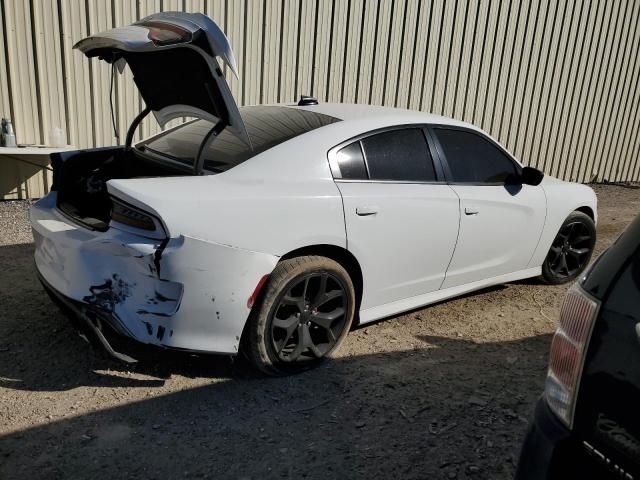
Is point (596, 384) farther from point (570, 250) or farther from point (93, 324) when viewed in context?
point (570, 250)

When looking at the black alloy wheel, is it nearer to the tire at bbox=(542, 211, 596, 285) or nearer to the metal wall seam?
the tire at bbox=(542, 211, 596, 285)

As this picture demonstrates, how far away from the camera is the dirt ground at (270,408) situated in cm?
266

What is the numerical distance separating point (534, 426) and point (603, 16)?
31.8ft

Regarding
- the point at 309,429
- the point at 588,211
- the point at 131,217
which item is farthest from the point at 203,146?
the point at 588,211

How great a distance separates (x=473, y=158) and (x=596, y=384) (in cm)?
281

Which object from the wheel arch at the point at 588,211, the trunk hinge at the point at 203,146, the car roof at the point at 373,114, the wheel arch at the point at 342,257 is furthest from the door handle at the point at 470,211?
the trunk hinge at the point at 203,146

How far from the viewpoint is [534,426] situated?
1.77 metres

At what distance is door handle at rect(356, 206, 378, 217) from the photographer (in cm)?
338

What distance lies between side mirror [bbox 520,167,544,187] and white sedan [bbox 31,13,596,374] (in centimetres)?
1

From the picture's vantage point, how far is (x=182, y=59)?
3.01 metres

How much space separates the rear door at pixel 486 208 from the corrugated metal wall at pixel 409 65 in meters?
3.56

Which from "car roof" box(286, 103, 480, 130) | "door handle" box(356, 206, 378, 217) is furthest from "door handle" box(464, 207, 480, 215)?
"door handle" box(356, 206, 378, 217)

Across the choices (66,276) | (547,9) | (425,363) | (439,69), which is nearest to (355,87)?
(439,69)

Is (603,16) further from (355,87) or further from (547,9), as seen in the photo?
(355,87)
